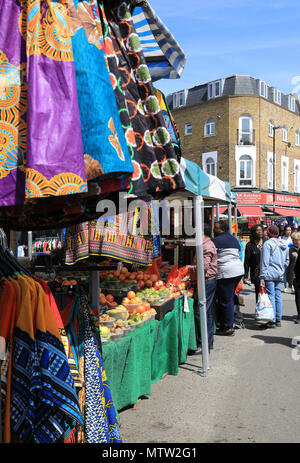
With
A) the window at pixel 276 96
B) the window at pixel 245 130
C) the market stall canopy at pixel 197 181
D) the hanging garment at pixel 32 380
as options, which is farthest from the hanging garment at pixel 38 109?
the window at pixel 276 96

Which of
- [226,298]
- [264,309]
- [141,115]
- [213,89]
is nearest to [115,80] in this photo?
[141,115]

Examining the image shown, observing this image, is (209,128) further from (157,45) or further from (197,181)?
(157,45)

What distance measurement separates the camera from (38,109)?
1383mm

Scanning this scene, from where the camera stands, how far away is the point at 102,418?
2.68 meters

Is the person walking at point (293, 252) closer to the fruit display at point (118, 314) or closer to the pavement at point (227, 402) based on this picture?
the pavement at point (227, 402)

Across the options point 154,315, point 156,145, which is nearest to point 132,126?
point 156,145

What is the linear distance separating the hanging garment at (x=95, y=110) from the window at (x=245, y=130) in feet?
105

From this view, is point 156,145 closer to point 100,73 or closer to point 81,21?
point 100,73

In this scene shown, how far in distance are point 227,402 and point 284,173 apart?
109ft

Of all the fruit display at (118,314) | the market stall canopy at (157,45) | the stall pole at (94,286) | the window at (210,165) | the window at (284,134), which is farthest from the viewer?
the window at (284,134)

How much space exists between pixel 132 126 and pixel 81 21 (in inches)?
17.6

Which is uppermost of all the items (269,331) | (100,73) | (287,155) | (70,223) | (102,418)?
(287,155)

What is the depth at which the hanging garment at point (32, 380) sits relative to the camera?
1.76m

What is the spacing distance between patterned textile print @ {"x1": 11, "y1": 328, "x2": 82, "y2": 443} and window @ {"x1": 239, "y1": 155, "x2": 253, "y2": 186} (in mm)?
31341
